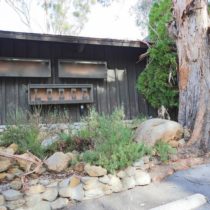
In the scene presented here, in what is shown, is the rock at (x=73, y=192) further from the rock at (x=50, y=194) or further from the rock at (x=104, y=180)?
the rock at (x=104, y=180)

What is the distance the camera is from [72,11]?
58.0 ft

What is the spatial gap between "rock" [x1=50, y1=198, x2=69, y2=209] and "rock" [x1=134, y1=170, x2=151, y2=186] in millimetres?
984

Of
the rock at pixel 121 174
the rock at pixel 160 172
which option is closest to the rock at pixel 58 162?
the rock at pixel 121 174

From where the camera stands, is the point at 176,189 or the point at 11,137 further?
the point at 11,137

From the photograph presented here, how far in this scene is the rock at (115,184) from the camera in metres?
3.47

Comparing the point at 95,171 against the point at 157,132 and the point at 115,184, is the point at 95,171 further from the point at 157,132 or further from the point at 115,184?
the point at 157,132

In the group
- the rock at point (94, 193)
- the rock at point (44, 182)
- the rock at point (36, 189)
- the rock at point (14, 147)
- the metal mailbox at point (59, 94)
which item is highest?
the metal mailbox at point (59, 94)

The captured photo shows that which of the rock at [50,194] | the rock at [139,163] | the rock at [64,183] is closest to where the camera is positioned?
the rock at [50,194]

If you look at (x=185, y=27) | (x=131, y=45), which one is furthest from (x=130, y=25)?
(x=185, y=27)

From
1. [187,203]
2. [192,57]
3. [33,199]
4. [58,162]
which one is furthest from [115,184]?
[192,57]

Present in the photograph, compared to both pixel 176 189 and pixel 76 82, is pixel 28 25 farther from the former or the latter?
pixel 176 189

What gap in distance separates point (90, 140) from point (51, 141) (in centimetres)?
61

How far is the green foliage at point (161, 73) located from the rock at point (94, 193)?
3571 millimetres

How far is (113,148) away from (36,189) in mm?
1101
